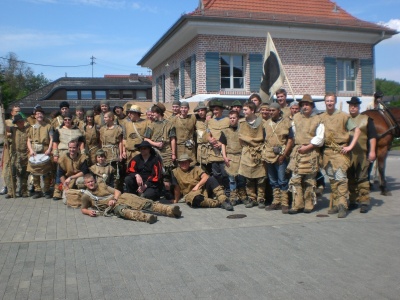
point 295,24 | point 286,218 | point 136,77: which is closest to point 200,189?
point 286,218

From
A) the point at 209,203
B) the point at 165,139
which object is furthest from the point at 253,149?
the point at 165,139

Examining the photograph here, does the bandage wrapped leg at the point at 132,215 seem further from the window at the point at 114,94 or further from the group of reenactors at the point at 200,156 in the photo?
the window at the point at 114,94

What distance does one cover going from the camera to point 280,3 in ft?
73.7

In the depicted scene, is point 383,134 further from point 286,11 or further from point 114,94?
point 114,94

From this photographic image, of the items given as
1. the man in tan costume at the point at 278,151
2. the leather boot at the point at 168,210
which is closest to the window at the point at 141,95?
the man in tan costume at the point at 278,151

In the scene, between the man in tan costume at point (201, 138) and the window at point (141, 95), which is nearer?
the man in tan costume at point (201, 138)

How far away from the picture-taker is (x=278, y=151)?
8.18 metres

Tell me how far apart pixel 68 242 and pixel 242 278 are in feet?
8.87

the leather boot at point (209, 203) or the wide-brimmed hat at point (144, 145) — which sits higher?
the wide-brimmed hat at point (144, 145)

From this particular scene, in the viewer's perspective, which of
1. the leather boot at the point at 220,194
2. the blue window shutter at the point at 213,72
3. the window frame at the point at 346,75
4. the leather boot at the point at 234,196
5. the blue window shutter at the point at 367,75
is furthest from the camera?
the window frame at the point at 346,75

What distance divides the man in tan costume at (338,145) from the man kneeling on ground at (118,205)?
2657mm

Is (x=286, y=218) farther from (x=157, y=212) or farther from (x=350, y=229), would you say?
(x=157, y=212)

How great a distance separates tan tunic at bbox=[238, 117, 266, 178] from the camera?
8.49m

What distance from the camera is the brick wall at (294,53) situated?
769 inches
